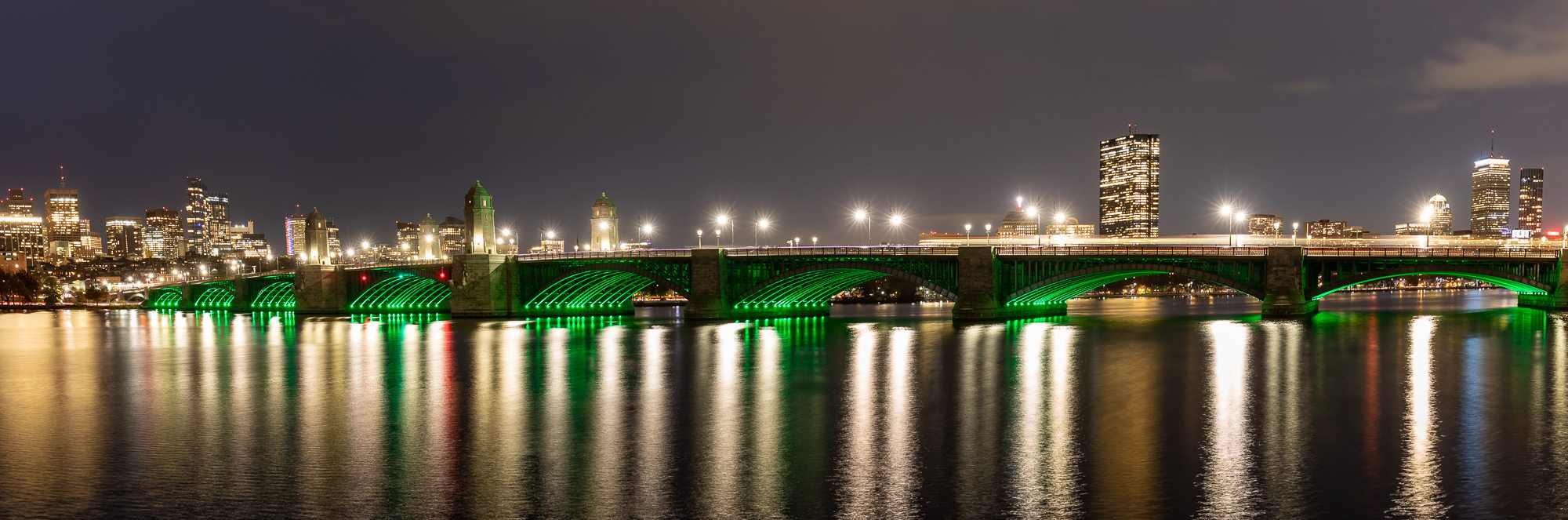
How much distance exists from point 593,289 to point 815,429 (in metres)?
80.6

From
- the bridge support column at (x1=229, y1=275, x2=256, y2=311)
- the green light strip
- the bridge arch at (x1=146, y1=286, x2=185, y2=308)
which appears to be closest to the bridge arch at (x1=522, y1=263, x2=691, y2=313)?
the green light strip

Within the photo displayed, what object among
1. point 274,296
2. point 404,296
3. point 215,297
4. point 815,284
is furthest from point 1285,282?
point 215,297

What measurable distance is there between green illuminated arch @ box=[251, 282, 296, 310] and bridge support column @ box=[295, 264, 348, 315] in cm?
1377

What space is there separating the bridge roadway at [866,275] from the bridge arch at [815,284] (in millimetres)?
180

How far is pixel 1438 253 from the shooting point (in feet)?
245

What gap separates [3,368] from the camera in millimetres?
60094

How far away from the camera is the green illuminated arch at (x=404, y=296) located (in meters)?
129

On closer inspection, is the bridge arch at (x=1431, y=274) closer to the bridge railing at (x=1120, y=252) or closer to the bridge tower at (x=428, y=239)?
the bridge railing at (x=1120, y=252)

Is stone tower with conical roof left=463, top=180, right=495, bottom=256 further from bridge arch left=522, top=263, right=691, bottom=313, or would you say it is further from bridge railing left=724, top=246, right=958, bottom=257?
bridge railing left=724, top=246, right=958, bottom=257

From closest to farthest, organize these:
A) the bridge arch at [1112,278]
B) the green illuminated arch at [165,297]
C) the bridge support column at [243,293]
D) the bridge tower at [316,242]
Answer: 1. the bridge arch at [1112,278]
2. the bridge tower at [316,242]
3. the bridge support column at [243,293]
4. the green illuminated arch at [165,297]

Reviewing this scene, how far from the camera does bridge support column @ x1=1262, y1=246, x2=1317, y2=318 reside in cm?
7475

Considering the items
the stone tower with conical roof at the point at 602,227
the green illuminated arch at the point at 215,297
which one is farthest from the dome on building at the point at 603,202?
the green illuminated arch at the point at 215,297

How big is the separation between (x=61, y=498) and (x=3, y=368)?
43030 mm

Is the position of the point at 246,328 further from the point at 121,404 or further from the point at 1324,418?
the point at 1324,418
